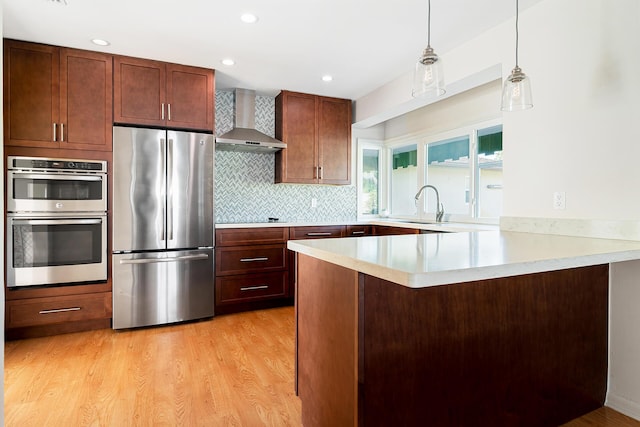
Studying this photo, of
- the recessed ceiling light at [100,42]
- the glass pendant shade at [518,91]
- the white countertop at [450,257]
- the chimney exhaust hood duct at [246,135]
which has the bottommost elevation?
the white countertop at [450,257]

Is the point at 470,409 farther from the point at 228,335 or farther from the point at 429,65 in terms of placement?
the point at 228,335

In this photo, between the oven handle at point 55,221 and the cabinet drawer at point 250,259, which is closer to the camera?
the oven handle at point 55,221

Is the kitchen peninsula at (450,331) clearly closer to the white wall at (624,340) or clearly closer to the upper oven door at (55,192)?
the white wall at (624,340)

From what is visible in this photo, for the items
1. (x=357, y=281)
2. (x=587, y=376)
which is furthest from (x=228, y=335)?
(x=587, y=376)

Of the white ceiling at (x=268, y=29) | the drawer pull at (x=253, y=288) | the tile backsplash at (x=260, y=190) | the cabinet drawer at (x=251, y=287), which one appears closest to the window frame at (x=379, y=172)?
the tile backsplash at (x=260, y=190)

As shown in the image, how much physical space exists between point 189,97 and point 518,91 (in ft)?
9.04

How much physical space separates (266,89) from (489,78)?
231 cm

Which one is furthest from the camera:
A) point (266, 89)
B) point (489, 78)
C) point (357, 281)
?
point (266, 89)

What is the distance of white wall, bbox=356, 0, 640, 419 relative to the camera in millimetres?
1851

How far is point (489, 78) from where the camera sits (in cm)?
282

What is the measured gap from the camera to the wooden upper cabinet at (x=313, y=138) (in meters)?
4.11

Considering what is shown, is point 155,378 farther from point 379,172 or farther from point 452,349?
point 379,172

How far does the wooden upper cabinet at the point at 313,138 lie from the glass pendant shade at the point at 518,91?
2.69m

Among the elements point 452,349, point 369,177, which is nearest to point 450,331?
point 452,349
